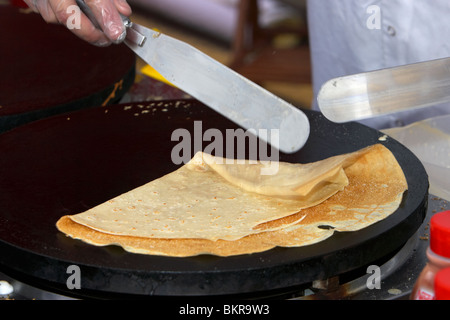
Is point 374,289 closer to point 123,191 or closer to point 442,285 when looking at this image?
point 442,285

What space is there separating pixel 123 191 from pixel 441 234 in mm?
678

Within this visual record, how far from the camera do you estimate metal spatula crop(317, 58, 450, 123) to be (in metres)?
1.19

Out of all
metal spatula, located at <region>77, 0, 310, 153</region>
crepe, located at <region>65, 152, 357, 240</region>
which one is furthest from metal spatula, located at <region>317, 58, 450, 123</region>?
crepe, located at <region>65, 152, 357, 240</region>

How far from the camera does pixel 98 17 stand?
59.9 inches

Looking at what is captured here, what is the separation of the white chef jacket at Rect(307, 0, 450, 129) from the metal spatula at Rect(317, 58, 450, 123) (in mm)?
795

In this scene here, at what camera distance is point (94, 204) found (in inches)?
53.6

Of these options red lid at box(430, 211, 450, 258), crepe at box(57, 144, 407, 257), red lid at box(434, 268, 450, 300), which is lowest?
red lid at box(434, 268, 450, 300)

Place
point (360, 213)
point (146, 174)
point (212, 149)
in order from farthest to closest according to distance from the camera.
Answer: point (212, 149), point (146, 174), point (360, 213)

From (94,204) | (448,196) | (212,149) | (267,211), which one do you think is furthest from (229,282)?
(448,196)

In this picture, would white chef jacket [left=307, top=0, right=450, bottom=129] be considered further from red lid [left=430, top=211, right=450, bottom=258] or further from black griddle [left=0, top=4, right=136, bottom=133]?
red lid [left=430, top=211, right=450, bottom=258]

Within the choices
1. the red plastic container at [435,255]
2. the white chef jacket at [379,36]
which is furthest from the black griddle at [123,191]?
the white chef jacket at [379,36]

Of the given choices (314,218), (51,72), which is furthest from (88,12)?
(314,218)
